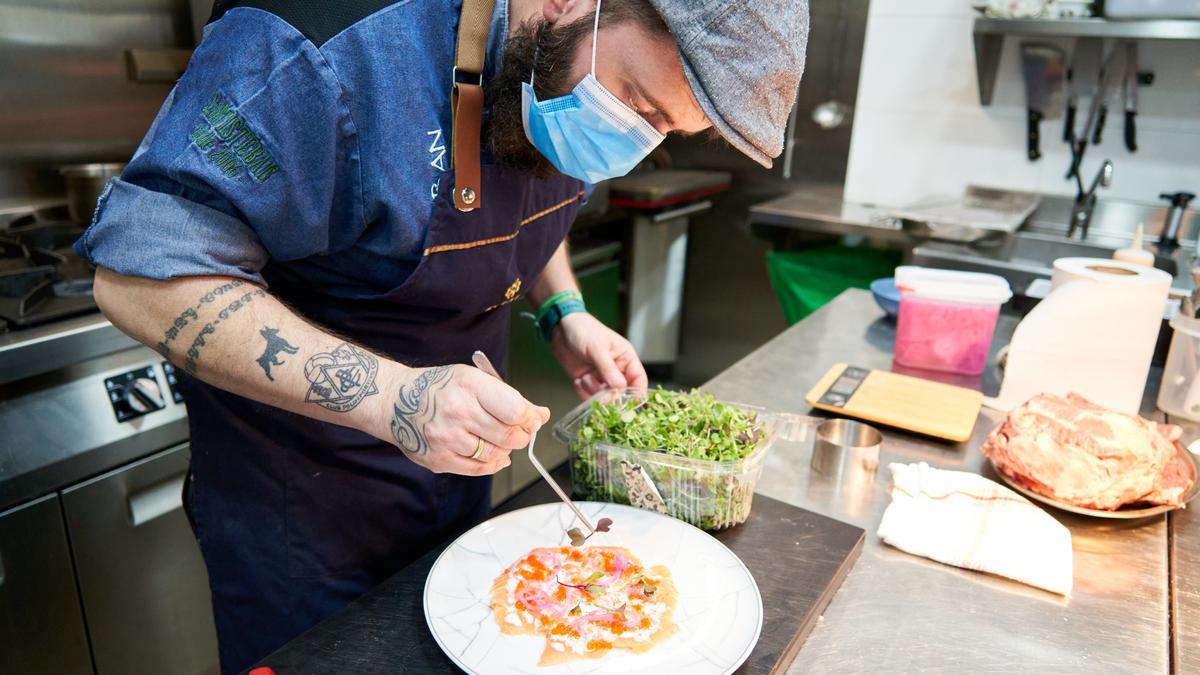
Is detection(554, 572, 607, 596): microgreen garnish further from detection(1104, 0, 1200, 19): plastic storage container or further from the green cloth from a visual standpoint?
detection(1104, 0, 1200, 19): plastic storage container

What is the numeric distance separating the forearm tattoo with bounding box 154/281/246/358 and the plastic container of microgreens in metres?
0.47

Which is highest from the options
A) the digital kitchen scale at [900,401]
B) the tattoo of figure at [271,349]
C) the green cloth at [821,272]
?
the tattoo of figure at [271,349]

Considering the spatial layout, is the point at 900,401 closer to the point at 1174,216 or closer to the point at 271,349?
the point at 271,349

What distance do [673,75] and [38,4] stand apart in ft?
6.28

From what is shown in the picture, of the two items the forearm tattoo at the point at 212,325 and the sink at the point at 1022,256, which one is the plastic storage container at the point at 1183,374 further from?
the forearm tattoo at the point at 212,325

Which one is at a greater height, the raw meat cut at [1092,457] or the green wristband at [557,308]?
the green wristband at [557,308]

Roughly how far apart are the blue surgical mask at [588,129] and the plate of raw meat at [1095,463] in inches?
28.6

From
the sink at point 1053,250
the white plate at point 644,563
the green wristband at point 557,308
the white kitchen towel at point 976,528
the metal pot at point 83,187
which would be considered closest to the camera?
the white plate at point 644,563

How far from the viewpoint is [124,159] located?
2258 millimetres

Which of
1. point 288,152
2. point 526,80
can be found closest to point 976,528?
point 526,80

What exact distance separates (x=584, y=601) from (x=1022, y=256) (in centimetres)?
262

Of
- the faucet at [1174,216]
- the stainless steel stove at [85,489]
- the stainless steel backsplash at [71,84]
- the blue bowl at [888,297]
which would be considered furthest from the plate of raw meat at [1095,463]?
the stainless steel backsplash at [71,84]

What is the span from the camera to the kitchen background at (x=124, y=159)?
1580mm

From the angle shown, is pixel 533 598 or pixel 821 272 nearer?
pixel 533 598
